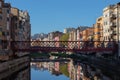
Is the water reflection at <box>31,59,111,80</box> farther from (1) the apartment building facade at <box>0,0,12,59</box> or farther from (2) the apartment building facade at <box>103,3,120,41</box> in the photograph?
(2) the apartment building facade at <box>103,3,120,41</box>

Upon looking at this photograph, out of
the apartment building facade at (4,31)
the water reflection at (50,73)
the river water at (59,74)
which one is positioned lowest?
the water reflection at (50,73)

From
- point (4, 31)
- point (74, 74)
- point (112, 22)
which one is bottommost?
point (74, 74)

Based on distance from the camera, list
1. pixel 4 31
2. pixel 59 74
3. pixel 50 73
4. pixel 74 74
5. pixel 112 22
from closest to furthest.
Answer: pixel 4 31 → pixel 74 74 → pixel 112 22 → pixel 59 74 → pixel 50 73

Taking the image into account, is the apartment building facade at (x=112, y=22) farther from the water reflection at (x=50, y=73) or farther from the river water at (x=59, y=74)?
the water reflection at (x=50, y=73)

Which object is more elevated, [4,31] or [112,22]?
[112,22]

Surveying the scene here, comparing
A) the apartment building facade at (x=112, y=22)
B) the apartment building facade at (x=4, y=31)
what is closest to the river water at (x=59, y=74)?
the apartment building facade at (x=4, y=31)

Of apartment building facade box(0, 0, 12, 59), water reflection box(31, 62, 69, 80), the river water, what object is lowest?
water reflection box(31, 62, 69, 80)

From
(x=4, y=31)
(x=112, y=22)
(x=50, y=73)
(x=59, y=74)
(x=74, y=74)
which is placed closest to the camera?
(x=4, y=31)

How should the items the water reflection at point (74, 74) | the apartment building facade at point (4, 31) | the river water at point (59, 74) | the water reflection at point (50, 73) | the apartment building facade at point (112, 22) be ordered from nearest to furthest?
the river water at point (59, 74)
the water reflection at point (74, 74)
the apartment building facade at point (4, 31)
the water reflection at point (50, 73)
the apartment building facade at point (112, 22)

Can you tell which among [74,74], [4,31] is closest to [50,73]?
[74,74]

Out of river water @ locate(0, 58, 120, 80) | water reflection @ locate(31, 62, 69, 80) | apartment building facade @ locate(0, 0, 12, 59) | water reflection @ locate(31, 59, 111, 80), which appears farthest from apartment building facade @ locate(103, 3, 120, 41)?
apartment building facade @ locate(0, 0, 12, 59)

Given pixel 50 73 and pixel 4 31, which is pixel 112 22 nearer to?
pixel 50 73

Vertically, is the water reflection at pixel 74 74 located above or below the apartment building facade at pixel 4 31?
below

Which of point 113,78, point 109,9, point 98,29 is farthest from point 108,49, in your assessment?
point 98,29
